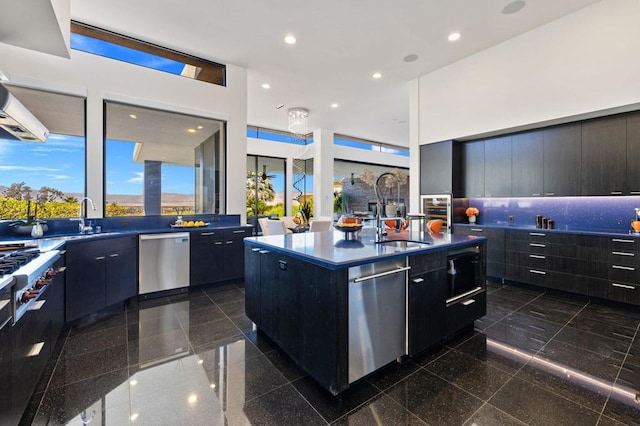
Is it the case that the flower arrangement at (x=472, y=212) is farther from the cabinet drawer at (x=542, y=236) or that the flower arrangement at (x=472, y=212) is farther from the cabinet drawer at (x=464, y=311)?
the cabinet drawer at (x=464, y=311)

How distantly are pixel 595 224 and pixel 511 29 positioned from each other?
2962 millimetres

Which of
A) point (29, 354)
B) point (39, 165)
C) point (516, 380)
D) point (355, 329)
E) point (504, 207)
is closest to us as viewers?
point (29, 354)

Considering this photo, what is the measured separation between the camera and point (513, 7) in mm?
3314

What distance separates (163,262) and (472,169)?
5189 millimetres

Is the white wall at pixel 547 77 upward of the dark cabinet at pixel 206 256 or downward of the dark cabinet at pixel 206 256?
upward

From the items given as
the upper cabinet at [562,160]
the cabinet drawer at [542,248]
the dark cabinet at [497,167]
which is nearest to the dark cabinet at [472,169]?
the dark cabinet at [497,167]

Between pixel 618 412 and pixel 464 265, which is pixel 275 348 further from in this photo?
pixel 618 412

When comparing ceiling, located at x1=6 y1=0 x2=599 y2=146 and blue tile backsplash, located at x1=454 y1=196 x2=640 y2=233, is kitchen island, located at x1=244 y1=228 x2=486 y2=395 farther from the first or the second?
ceiling, located at x1=6 y1=0 x2=599 y2=146

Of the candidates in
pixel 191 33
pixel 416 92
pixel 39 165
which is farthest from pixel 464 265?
pixel 39 165

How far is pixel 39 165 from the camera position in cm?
334

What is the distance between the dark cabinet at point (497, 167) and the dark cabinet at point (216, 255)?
4.17 m

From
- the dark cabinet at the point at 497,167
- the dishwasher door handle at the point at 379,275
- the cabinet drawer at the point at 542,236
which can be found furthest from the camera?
the dark cabinet at the point at 497,167

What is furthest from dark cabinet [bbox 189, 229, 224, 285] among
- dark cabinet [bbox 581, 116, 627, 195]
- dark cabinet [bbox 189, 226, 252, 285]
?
dark cabinet [bbox 581, 116, 627, 195]

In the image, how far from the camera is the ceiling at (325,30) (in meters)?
3.31
